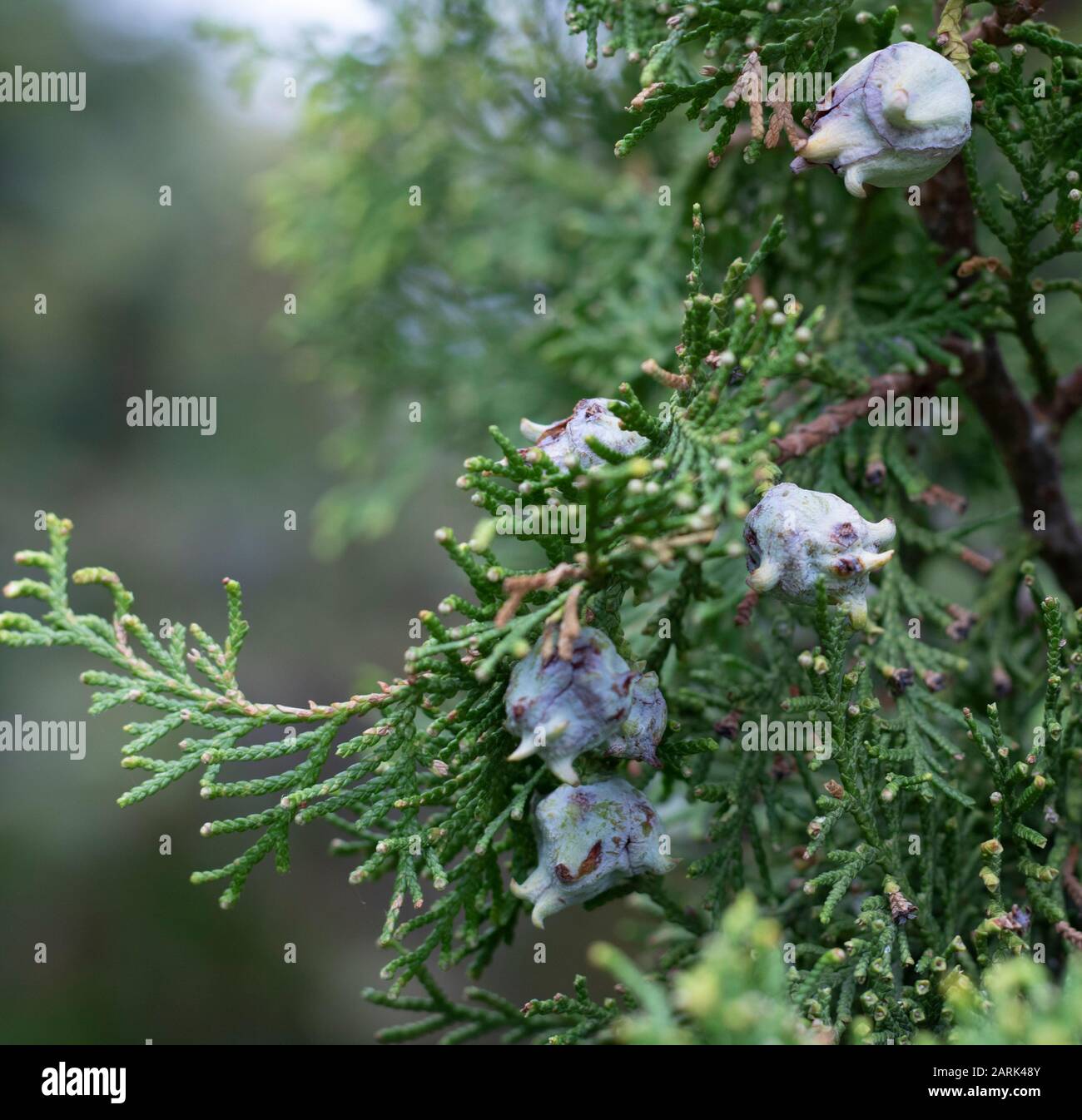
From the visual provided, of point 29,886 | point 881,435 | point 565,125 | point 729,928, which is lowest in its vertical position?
point 29,886

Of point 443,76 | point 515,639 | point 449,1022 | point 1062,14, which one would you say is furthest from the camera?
point 1062,14

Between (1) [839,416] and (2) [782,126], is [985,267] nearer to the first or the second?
(1) [839,416]

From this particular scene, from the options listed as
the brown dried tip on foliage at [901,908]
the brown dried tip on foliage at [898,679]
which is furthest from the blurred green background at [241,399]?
the brown dried tip on foliage at [901,908]

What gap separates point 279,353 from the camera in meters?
6.19

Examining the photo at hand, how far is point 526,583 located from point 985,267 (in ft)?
2.94

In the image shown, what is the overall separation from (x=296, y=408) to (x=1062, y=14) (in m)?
4.73

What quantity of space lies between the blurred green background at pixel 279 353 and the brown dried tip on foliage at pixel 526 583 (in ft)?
3.48

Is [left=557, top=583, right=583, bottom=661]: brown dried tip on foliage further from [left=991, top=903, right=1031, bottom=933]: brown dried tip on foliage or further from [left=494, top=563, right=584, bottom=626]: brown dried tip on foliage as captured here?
[left=991, top=903, right=1031, bottom=933]: brown dried tip on foliage

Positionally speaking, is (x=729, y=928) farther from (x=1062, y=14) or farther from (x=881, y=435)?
(x=1062, y=14)

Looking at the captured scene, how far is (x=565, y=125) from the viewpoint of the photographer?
8.97 feet

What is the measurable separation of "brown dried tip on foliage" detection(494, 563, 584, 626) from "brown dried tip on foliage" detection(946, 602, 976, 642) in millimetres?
795

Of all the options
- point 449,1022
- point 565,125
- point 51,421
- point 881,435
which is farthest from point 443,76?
point 51,421

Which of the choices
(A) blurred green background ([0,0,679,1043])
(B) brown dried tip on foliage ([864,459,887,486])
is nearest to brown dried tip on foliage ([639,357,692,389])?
(B) brown dried tip on foliage ([864,459,887,486])

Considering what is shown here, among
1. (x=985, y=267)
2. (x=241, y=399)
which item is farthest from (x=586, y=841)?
(x=241, y=399)
